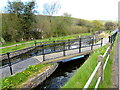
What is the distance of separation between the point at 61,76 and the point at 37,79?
4.93 feet

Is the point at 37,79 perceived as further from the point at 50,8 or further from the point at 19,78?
the point at 50,8

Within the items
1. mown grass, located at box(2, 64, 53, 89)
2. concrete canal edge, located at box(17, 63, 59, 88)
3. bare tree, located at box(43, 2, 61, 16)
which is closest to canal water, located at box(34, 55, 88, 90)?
concrete canal edge, located at box(17, 63, 59, 88)

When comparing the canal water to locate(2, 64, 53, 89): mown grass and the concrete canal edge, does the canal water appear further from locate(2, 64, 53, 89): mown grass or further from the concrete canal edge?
locate(2, 64, 53, 89): mown grass

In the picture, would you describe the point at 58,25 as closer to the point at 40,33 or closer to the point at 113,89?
the point at 40,33

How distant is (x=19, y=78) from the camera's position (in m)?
3.81

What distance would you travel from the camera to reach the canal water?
14.3ft

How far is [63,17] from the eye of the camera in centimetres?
2534

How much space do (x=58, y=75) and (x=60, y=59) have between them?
1.00 metres

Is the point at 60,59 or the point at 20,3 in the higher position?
the point at 20,3

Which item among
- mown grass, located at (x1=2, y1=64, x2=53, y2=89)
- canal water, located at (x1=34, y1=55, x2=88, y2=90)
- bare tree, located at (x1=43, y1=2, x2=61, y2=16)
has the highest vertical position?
bare tree, located at (x1=43, y1=2, x2=61, y2=16)

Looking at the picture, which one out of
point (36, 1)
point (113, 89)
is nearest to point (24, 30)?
point (36, 1)

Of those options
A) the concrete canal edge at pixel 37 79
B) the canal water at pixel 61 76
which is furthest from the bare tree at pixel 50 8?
the concrete canal edge at pixel 37 79

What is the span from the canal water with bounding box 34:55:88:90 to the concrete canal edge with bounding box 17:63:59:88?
0.18 m

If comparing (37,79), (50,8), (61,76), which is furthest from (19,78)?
(50,8)
